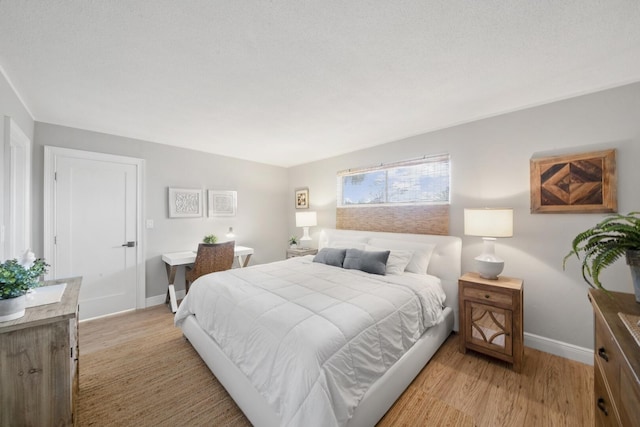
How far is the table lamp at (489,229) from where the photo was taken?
217cm

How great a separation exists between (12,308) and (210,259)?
2057mm

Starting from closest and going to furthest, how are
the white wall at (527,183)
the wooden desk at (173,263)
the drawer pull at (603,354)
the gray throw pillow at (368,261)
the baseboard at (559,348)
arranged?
1. the drawer pull at (603,354)
2. the white wall at (527,183)
3. the baseboard at (559,348)
4. the gray throw pillow at (368,261)
5. the wooden desk at (173,263)

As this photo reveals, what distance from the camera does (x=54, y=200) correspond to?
2.83m

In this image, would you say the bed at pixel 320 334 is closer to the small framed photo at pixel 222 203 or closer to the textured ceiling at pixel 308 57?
the textured ceiling at pixel 308 57

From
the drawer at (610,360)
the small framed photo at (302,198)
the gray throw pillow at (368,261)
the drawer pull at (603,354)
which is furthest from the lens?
the small framed photo at (302,198)

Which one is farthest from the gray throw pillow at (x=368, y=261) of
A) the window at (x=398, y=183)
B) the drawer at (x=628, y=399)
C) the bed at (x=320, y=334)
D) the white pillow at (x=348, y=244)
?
the drawer at (x=628, y=399)

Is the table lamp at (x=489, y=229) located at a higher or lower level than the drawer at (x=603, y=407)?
higher

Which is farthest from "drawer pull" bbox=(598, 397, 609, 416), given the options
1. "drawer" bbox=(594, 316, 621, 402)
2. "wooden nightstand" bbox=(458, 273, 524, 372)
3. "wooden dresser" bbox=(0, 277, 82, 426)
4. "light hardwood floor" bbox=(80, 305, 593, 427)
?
"wooden dresser" bbox=(0, 277, 82, 426)

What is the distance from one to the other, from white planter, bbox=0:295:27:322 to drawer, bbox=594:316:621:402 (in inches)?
103

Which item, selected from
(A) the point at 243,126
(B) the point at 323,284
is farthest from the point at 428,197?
(A) the point at 243,126

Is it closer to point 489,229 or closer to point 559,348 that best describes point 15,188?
point 489,229

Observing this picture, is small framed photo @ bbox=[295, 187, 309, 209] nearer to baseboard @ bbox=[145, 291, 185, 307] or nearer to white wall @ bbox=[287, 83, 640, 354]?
white wall @ bbox=[287, 83, 640, 354]

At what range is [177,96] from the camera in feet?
7.20

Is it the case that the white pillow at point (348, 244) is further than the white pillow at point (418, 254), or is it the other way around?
the white pillow at point (348, 244)
